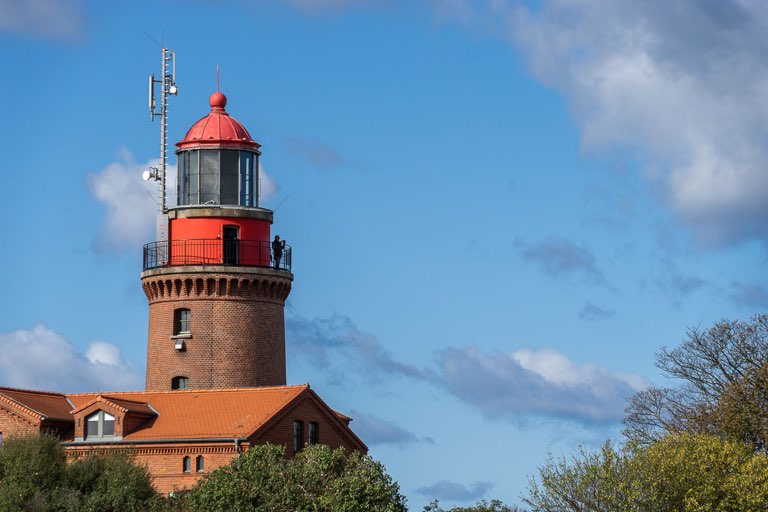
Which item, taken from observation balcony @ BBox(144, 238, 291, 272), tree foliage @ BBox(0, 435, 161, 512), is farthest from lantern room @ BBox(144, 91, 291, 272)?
tree foliage @ BBox(0, 435, 161, 512)

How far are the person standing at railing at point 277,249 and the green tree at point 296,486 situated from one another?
14.2m

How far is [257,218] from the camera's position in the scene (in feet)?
234

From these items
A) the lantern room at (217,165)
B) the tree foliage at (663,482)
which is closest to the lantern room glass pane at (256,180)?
the lantern room at (217,165)

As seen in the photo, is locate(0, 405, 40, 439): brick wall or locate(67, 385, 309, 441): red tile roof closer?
locate(67, 385, 309, 441): red tile roof

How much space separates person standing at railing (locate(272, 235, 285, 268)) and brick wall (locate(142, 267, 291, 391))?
852 mm

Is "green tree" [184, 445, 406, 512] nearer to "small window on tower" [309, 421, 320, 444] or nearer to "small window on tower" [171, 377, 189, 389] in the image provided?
"small window on tower" [309, 421, 320, 444]

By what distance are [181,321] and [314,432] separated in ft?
24.9

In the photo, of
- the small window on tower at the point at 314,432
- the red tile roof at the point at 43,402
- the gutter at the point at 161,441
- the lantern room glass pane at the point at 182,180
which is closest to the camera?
the gutter at the point at 161,441

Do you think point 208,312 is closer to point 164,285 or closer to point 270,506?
point 164,285

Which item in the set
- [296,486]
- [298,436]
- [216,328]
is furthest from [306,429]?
[296,486]

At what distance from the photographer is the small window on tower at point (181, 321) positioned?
7031cm

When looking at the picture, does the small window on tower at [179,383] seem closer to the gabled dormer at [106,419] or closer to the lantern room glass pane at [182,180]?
the gabled dormer at [106,419]

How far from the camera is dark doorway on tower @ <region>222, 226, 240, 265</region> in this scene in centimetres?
7069

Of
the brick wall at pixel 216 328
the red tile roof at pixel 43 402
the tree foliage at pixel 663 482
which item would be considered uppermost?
the brick wall at pixel 216 328
